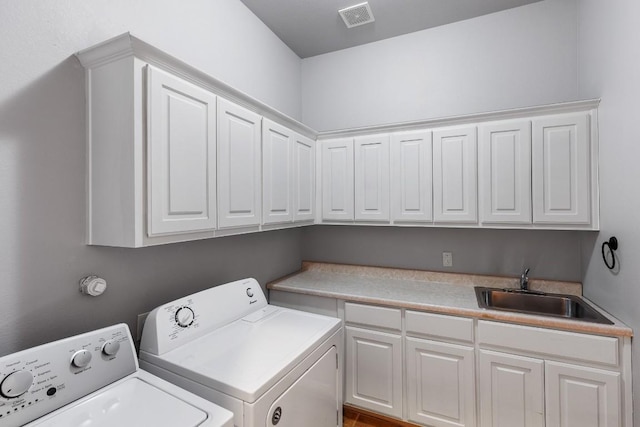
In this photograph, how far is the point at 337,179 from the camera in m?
2.50

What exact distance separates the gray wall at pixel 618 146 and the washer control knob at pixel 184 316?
2194mm

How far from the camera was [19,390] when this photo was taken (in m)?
0.90

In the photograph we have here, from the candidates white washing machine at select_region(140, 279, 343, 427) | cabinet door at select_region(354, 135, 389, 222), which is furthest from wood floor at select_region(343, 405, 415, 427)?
cabinet door at select_region(354, 135, 389, 222)

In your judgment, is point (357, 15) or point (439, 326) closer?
point (439, 326)

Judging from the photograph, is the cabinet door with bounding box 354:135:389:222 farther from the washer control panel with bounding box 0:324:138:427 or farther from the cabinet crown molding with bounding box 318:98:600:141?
the washer control panel with bounding box 0:324:138:427

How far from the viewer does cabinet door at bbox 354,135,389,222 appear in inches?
91.8

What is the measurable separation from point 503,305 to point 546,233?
62cm

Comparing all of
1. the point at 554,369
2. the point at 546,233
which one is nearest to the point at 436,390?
the point at 554,369

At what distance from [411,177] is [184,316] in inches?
69.6

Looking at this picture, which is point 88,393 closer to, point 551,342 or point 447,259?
point 551,342

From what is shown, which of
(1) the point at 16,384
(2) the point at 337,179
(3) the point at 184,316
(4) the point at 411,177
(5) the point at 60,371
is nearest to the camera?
(1) the point at 16,384

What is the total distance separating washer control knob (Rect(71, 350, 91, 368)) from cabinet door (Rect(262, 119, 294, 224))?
1050 millimetres

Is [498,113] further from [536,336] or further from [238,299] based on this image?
[238,299]

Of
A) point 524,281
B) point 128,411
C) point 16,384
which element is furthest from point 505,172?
point 16,384
